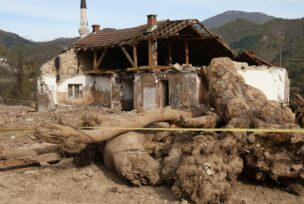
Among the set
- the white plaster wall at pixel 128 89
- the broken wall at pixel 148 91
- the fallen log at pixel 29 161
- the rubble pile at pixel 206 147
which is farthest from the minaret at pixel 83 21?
the rubble pile at pixel 206 147

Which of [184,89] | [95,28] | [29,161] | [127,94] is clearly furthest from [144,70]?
[29,161]

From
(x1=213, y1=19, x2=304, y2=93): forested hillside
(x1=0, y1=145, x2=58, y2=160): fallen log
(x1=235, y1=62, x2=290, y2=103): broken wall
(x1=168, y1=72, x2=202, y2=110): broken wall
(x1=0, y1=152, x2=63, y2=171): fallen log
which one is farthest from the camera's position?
(x1=213, y1=19, x2=304, y2=93): forested hillside

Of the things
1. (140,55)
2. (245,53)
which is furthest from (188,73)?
(140,55)

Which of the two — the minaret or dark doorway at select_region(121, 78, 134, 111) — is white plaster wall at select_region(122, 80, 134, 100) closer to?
dark doorway at select_region(121, 78, 134, 111)

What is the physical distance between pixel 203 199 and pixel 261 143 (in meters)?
1.54

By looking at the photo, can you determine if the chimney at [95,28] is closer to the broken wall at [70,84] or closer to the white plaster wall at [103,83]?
the broken wall at [70,84]

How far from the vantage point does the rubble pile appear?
5.52 m

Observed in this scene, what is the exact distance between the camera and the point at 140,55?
70.9 ft

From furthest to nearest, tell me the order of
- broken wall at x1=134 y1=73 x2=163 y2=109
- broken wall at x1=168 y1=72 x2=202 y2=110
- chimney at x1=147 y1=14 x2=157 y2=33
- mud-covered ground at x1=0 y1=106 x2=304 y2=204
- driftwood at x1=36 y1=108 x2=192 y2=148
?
chimney at x1=147 y1=14 x2=157 y2=33 < broken wall at x1=134 y1=73 x2=163 y2=109 < broken wall at x1=168 y1=72 x2=202 y2=110 < driftwood at x1=36 y1=108 x2=192 y2=148 < mud-covered ground at x1=0 y1=106 x2=304 y2=204

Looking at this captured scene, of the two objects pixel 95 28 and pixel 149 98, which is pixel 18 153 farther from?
pixel 95 28

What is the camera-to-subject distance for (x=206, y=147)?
579 centimetres

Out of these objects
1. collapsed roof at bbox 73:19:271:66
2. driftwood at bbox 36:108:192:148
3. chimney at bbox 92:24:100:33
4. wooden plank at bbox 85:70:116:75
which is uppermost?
chimney at bbox 92:24:100:33

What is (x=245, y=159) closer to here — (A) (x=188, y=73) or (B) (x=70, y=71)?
(A) (x=188, y=73)

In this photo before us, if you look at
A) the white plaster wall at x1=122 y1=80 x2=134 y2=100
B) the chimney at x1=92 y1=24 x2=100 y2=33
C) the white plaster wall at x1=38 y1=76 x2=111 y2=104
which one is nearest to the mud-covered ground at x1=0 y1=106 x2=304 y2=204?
the white plaster wall at x1=122 y1=80 x2=134 y2=100
